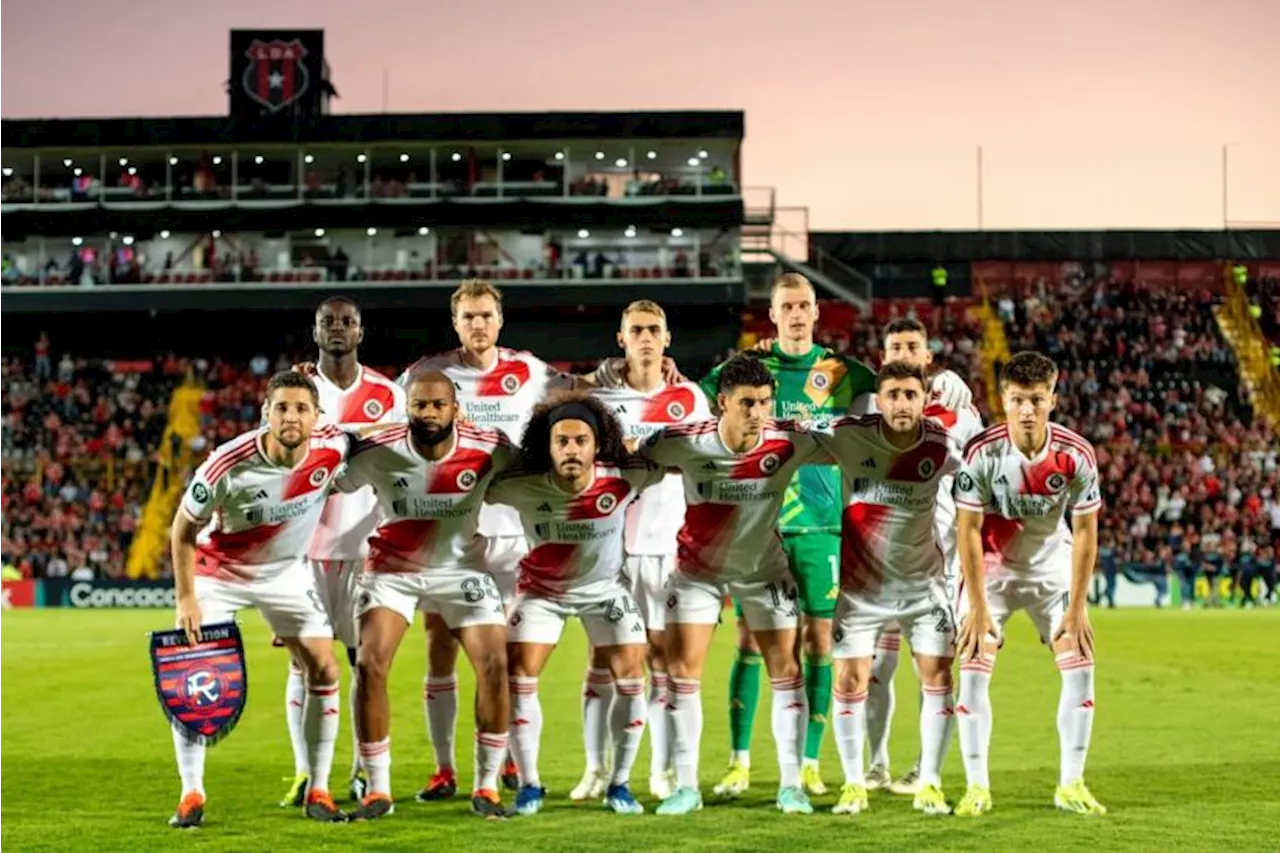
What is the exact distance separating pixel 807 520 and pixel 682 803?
1.82 metres

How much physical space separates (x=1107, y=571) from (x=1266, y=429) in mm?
11861

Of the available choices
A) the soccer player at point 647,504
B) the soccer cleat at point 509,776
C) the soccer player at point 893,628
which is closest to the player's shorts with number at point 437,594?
the soccer player at point 647,504

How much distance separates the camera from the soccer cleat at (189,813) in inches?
335

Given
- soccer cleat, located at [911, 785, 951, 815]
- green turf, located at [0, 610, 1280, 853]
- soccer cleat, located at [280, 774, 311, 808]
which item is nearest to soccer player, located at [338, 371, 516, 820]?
green turf, located at [0, 610, 1280, 853]

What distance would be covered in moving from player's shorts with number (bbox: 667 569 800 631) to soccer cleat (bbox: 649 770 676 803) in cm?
82

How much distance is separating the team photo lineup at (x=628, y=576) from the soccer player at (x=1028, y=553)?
1cm

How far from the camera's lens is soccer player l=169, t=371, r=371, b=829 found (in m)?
8.64

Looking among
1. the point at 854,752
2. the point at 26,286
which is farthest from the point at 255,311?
the point at 854,752

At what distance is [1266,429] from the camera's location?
143 ft

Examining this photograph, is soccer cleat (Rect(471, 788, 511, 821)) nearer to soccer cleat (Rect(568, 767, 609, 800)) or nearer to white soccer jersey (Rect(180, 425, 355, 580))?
soccer cleat (Rect(568, 767, 609, 800))

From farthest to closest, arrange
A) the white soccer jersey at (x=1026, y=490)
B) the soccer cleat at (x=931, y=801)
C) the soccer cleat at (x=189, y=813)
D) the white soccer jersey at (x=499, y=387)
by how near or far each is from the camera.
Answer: the white soccer jersey at (x=499, y=387), the white soccer jersey at (x=1026, y=490), the soccer cleat at (x=931, y=801), the soccer cleat at (x=189, y=813)

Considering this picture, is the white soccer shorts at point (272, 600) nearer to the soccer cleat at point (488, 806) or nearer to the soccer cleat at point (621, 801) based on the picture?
the soccer cleat at point (488, 806)

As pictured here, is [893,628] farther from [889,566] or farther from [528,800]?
[528,800]

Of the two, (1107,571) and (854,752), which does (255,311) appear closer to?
(1107,571)
